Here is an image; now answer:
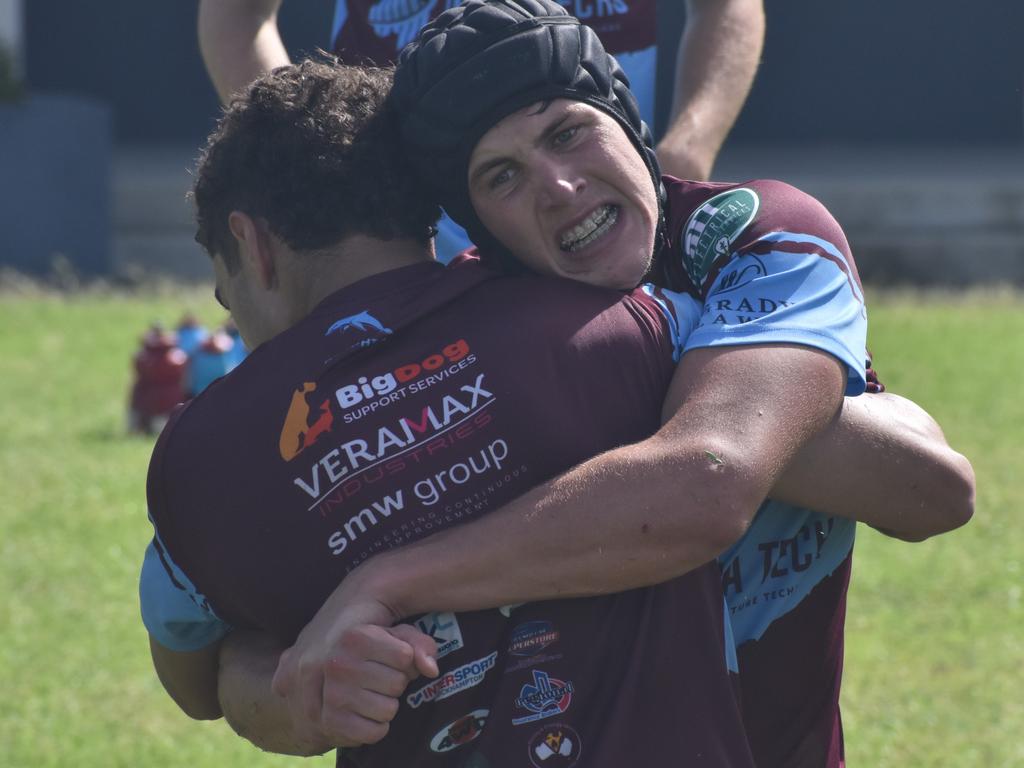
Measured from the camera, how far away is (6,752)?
4875 millimetres

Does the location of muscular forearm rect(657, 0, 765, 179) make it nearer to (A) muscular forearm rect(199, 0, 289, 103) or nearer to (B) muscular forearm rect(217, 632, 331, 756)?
(A) muscular forearm rect(199, 0, 289, 103)

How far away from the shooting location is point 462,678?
2.22m

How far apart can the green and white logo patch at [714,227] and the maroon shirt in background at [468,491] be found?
26cm

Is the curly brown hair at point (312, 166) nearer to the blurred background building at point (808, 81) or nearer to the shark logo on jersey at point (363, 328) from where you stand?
the shark logo on jersey at point (363, 328)

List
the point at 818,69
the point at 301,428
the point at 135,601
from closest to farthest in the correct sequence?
the point at 301,428 → the point at 135,601 → the point at 818,69

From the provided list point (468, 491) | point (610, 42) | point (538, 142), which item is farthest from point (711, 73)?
point (468, 491)

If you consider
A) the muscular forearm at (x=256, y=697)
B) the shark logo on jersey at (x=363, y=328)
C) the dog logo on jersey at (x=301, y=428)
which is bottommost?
the muscular forearm at (x=256, y=697)

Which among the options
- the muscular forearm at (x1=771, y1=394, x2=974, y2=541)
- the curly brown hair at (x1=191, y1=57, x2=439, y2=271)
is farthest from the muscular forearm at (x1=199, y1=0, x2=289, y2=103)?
the muscular forearm at (x1=771, y1=394, x2=974, y2=541)

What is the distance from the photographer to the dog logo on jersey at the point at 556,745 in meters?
2.19

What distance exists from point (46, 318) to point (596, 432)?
1072 centimetres

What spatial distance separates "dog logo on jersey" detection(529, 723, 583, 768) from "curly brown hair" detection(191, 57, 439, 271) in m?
0.80

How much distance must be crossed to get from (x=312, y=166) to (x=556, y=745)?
0.95 meters

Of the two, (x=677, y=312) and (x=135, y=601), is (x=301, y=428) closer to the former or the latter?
(x=677, y=312)

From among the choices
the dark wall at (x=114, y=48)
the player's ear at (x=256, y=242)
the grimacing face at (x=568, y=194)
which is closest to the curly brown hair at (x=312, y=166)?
the player's ear at (x=256, y=242)
